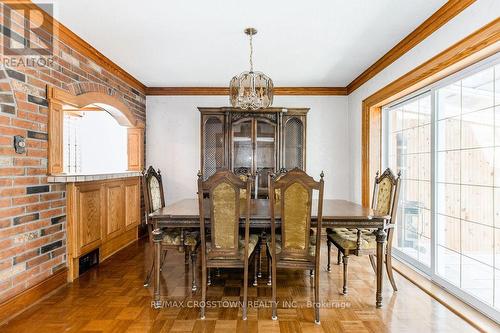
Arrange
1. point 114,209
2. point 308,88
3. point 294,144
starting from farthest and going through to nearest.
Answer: point 308,88
point 294,144
point 114,209

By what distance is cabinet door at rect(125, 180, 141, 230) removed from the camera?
4.10 m

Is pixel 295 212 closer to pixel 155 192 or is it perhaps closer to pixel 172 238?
pixel 172 238

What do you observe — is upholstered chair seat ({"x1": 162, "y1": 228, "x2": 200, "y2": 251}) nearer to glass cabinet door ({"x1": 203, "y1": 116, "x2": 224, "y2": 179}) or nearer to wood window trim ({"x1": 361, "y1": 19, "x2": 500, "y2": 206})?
glass cabinet door ({"x1": 203, "y1": 116, "x2": 224, "y2": 179})

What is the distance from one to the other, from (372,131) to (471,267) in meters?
2.10

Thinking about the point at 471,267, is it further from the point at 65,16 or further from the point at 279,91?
the point at 65,16

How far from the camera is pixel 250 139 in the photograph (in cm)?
461

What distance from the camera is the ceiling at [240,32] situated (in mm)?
2410

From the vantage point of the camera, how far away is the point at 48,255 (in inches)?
103

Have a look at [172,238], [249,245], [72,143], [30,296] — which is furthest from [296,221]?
[72,143]

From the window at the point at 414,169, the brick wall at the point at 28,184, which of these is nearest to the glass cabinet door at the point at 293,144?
the window at the point at 414,169

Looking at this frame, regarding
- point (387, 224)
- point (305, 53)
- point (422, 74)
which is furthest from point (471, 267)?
point (305, 53)

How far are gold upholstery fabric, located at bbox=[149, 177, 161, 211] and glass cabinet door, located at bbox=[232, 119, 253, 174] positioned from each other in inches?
67.3

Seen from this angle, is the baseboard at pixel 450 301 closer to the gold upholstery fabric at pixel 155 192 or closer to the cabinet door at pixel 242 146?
the cabinet door at pixel 242 146

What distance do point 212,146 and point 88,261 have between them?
227 cm
